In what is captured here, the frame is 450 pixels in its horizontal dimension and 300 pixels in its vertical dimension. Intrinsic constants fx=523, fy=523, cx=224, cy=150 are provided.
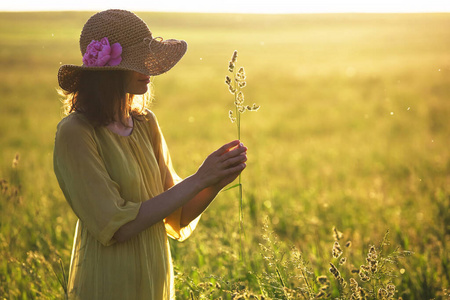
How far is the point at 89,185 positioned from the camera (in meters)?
1.83

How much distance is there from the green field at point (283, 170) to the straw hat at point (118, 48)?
2.57 feet

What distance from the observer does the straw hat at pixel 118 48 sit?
1.95 meters

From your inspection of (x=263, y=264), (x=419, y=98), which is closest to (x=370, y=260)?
(x=263, y=264)

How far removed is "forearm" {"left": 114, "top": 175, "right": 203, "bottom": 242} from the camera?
6.11ft

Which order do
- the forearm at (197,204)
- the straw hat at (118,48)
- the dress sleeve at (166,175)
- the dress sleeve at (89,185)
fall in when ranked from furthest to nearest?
1. the dress sleeve at (166,175)
2. the forearm at (197,204)
3. the straw hat at (118,48)
4. the dress sleeve at (89,185)

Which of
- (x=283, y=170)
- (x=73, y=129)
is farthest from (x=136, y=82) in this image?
(x=283, y=170)

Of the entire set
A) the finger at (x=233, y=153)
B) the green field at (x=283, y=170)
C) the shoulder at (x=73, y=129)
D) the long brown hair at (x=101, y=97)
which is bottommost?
the green field at (x=283, y=170)

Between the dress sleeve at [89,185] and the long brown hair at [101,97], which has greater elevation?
the long brown hair at [101,97]

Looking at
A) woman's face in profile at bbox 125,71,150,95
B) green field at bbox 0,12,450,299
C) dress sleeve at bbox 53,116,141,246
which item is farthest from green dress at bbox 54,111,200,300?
green field at bbox 0,12,450,299

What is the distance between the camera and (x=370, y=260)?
6.17 ft

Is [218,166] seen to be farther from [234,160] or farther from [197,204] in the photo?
[197,204]

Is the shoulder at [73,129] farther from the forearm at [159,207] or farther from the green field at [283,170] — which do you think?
the green field at [283,170]

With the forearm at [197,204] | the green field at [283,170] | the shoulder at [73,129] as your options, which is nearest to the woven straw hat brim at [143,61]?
the shoulder at [73,129]

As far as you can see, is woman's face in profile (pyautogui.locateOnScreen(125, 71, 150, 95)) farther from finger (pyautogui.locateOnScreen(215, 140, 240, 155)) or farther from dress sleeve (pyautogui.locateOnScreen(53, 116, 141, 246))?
finger (pyautogui.locateOnScreen(215, 140, 240, 155))
